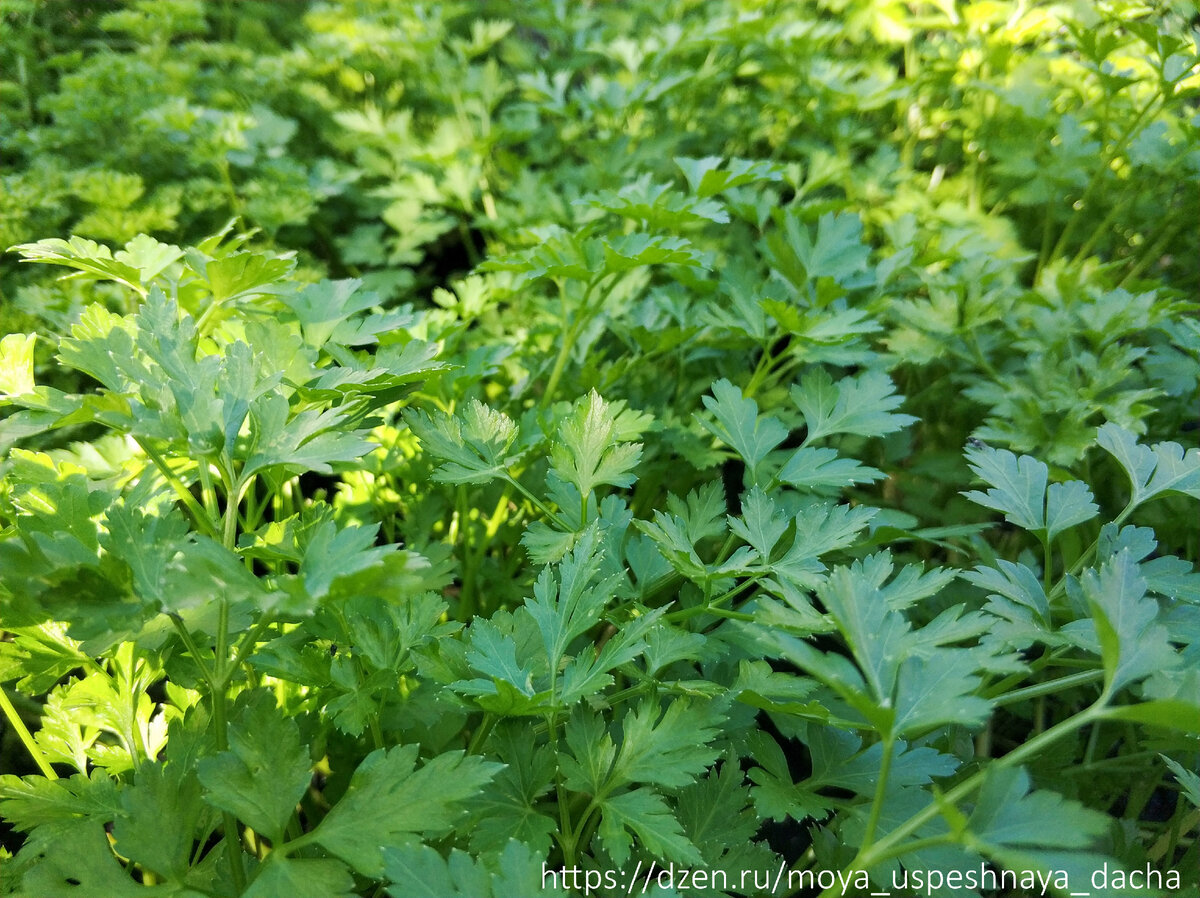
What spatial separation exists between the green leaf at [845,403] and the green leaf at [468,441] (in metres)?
0.42

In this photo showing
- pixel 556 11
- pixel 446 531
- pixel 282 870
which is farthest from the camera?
pixel 556 11

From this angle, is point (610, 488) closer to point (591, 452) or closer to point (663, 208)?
point (591, 452)

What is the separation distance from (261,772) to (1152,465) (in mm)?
1007

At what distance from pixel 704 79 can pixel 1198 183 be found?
1032 millimetres

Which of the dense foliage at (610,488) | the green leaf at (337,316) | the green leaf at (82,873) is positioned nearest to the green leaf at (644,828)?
the dense foliage at (610,488)

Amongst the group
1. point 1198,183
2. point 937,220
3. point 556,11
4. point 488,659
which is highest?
point 556,11

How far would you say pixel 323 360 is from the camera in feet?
3.01

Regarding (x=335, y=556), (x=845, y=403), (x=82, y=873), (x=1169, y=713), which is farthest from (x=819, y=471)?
(x=82, y=873)

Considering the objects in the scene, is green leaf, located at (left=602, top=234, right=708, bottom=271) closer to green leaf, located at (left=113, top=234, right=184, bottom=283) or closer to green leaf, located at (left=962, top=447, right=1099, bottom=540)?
green leaf, located at (left=962, top=447, right=1099, bottom=540)

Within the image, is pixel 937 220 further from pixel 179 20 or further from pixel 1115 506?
pixel 179 20

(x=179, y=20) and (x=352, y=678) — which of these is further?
(x=179, y=20)

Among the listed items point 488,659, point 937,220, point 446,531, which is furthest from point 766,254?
point 488,659

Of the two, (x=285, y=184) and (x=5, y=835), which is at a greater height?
(x=285, y=184)

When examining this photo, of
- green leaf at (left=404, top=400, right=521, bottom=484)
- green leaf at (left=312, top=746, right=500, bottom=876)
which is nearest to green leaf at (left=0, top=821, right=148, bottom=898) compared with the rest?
green leaf at (left=312, top=746, right=500, bottom=876)
